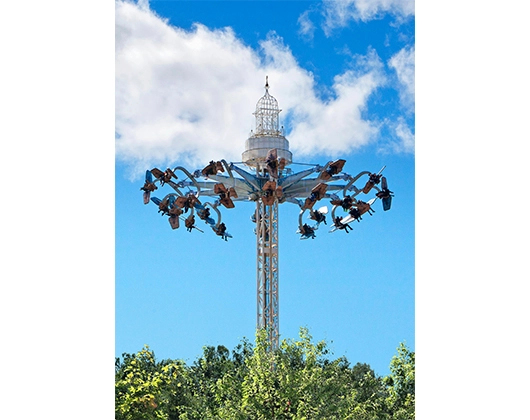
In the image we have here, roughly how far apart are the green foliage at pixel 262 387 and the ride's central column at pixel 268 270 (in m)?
0.51

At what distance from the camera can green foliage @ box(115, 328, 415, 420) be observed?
7207 millimetres

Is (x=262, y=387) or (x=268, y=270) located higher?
(x=268, y=270)

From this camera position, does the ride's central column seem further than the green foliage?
Yes

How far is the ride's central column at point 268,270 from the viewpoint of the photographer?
9.46 m

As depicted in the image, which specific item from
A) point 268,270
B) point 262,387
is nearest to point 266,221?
point 268,270

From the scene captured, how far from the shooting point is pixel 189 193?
8.77m

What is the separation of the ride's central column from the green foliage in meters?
0.51

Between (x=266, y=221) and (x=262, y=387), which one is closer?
(x=262, y=387)

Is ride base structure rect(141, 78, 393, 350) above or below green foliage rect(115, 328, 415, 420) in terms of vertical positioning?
above

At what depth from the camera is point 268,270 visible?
9602 mm

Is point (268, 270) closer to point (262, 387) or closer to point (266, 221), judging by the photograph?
point (266, 221)

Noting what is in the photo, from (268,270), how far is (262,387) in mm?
2578
